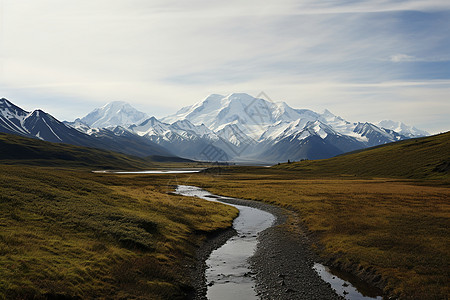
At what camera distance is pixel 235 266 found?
114 feet

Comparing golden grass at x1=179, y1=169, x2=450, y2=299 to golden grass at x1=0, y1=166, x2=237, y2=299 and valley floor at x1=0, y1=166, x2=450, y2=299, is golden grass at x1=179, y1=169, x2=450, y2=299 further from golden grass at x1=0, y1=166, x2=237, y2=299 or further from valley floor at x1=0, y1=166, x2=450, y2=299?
golden grass at x1=0, y1=166, x2=237, y2=299

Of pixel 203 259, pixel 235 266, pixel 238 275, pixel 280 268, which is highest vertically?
pixel 280 268

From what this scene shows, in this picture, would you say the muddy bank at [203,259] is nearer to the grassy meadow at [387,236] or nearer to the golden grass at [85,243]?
the golden grass at [85,243]

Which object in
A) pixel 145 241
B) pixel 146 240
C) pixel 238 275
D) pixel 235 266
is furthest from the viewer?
pixel 146 240

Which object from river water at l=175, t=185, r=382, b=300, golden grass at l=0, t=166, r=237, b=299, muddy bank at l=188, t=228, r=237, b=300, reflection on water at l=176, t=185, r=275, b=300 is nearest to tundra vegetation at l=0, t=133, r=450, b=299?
golden grass at l=0, t=166, r=237, b=299

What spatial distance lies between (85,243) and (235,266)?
55.3ft

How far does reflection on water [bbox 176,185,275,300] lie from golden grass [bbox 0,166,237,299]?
291cm

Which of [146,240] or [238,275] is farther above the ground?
[146,240]

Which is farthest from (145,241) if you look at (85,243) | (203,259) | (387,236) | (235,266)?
(387,236)

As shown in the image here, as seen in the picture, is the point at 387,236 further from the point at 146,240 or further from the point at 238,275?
the point at 146,240

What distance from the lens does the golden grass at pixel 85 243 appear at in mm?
23734

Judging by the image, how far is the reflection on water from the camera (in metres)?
28.0

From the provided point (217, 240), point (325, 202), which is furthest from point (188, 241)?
point (325, 202)

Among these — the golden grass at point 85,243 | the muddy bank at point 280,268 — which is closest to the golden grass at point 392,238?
the muddy bank at point 280,268
